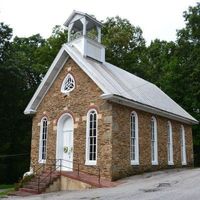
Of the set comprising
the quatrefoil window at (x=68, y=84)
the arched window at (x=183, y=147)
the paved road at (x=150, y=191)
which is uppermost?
the quatrefoil window at (x=68, y=84)

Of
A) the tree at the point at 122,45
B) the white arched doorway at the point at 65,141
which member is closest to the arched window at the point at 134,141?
the white arched doorway at the point at 65,141

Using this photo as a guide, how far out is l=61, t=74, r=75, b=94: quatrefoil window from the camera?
21453mm

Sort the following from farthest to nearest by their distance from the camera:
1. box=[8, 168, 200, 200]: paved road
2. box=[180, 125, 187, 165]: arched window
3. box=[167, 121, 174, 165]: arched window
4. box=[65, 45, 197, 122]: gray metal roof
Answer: box=[180, 125, 187, 165]: arched window, box=[167, 121, 174, 165]: arched window, box=[65, 45, 197, 122]: gray metal roof, box=[8, 168, 200, 200]: paved road

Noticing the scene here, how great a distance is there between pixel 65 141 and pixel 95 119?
279 cm

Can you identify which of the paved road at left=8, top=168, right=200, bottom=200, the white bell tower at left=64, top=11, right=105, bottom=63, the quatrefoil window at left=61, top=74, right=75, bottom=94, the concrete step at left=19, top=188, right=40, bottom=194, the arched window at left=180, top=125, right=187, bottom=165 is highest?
the white bell tower at left=64, top=11, right=105, bottom=63

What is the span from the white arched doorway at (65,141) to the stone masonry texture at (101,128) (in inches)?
11.7

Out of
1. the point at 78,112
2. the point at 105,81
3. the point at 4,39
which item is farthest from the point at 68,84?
the point at 4,39

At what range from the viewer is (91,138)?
64.2ft

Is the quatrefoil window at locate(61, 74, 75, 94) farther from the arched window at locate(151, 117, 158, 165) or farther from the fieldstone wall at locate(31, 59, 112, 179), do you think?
the arched window at locate(151, 117, 158, 165)

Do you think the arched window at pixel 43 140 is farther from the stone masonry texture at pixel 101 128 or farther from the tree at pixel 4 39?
the tree at pixel 4 39

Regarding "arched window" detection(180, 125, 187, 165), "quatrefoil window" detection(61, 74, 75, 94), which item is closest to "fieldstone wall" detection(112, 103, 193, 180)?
"arched window" detection(180, 125, 187, 165)

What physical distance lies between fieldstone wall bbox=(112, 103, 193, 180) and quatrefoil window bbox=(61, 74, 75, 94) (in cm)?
357

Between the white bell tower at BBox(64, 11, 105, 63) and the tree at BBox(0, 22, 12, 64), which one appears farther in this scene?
the tree at BBox(0, 22, 12, 64)

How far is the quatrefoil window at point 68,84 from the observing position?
2145cm
